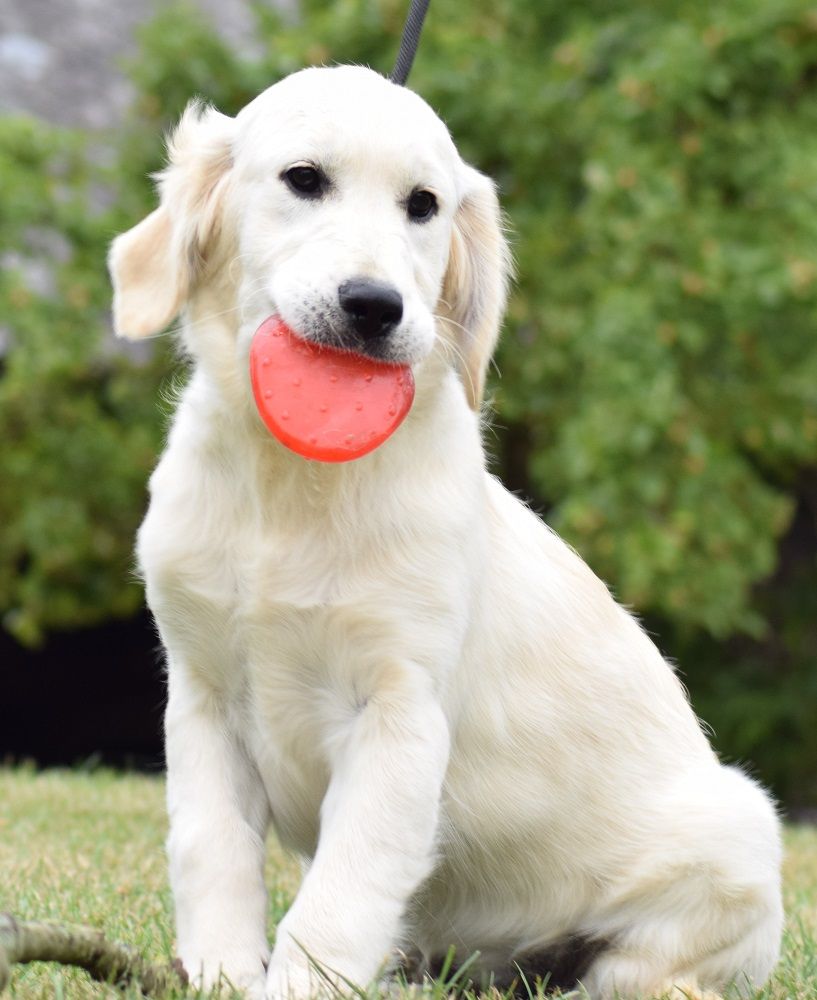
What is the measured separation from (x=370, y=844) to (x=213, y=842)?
370 mm

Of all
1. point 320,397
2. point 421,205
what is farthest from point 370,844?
point 421,205

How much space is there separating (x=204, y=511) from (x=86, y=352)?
6.76 metres

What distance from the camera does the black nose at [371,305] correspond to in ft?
9.70

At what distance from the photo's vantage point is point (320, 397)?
10.1 ft

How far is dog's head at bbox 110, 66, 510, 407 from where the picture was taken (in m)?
3.03

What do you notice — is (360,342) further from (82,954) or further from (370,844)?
(82,954)

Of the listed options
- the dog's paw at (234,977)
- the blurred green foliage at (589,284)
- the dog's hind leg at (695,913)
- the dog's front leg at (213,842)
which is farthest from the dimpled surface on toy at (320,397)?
the blurred green foliage at (589,284)

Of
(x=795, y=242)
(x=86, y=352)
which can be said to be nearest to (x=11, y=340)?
(x=86, y=352)

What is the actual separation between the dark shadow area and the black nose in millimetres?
9988

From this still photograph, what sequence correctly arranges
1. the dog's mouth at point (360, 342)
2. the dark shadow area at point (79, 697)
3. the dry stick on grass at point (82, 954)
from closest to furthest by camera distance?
the dry stick on grass at point (82, 954), the dog's mouth at point (360, 342), the dark shadow area at point (79, 697)

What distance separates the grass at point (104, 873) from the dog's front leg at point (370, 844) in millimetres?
182

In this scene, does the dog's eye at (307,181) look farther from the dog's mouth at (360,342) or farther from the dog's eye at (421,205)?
the dog's mouth at (360,342)

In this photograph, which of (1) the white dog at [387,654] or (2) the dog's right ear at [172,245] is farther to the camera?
(2) the dog's right ear at [172,245]

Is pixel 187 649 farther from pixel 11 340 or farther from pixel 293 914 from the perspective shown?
pixel 11 340
